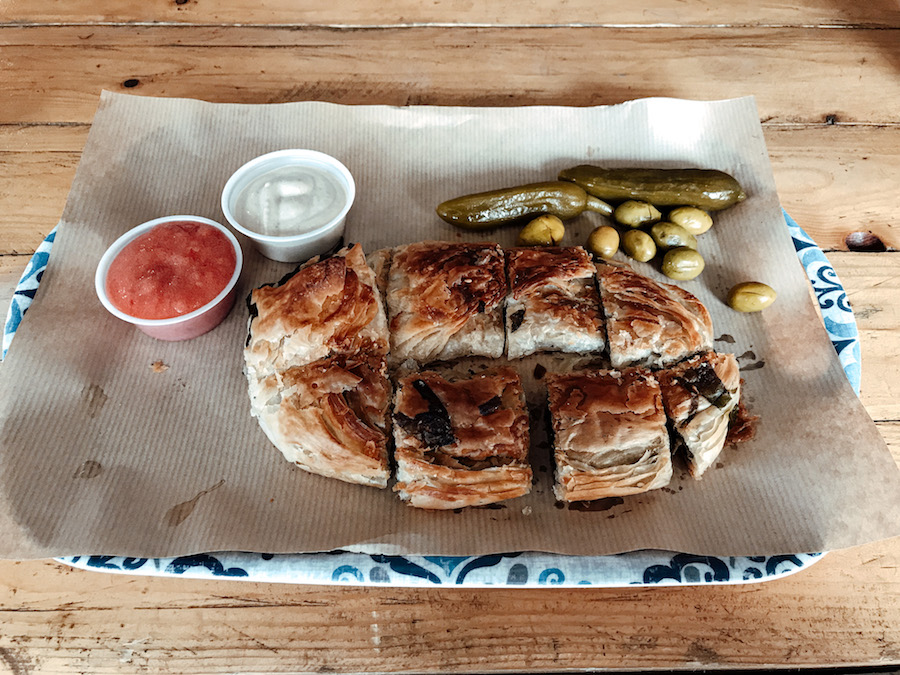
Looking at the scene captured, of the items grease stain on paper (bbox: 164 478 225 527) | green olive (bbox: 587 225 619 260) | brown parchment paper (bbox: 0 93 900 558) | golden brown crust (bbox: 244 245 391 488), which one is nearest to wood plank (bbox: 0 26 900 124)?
brown parchment paper (bbox: 0 93 900 558)

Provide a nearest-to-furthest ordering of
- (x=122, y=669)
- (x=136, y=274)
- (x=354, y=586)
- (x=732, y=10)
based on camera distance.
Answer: (x=122, y=669) → (x=354, y=586) → (x=136, y=274) → (x=732, y=10)

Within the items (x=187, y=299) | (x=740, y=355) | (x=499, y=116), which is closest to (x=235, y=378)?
(x=187, y=299)

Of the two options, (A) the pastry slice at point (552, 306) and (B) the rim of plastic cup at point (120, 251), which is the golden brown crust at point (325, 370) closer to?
(B) the rim of plastic cup at point (120, 251)

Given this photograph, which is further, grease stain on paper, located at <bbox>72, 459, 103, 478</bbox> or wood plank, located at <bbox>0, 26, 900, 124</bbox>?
wood plank, located at <bbox>0, 26, 900, 124</bbox>

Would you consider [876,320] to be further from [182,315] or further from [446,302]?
[182,315]

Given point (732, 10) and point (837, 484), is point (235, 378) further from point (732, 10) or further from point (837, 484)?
point (732, 10)

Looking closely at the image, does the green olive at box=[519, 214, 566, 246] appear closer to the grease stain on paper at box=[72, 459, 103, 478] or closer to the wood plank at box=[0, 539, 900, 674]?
the wood plank at box=[0, 539, 900, 674]

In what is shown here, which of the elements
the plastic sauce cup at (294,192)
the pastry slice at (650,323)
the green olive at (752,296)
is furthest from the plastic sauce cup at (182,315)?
the green olive at (752,296)

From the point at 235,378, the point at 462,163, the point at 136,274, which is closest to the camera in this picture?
the point at 136,274
